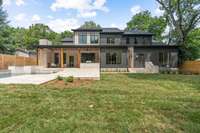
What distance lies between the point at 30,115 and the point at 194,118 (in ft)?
13.7

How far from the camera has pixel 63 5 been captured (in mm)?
39156

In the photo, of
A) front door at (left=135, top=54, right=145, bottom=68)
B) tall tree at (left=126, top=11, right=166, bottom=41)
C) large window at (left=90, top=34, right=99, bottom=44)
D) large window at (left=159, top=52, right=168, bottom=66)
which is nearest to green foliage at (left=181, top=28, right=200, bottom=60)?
large window at (left=159, top=52, right=168, bottom=66)

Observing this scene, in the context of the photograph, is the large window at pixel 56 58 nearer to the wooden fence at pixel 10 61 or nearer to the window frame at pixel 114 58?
the wooden fence at pixel 10 61

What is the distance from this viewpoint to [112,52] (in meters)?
30.4

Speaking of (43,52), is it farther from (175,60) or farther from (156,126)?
(156,126)

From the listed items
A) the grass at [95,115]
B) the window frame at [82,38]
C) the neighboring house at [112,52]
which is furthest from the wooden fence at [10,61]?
the grass at [95,115]

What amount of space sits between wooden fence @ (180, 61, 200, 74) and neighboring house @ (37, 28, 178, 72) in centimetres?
141

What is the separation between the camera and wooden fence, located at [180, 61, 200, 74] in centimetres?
2636

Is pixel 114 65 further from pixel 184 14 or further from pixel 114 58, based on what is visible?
pixel 184 14

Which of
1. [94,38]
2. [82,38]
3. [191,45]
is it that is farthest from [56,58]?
[191,45]

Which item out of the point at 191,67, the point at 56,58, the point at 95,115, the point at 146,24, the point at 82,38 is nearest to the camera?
the point at 95,115

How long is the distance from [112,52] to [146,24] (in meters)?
20.5

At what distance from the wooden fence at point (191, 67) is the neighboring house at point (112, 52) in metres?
1.41

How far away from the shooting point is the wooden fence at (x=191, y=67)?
26359 millimetres
